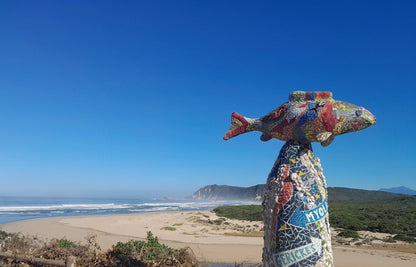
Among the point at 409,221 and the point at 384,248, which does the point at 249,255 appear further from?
the point at 409,221

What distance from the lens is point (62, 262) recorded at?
6.66 meters

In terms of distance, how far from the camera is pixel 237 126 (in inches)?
228

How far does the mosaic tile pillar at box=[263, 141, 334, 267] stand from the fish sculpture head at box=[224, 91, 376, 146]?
0.27 m

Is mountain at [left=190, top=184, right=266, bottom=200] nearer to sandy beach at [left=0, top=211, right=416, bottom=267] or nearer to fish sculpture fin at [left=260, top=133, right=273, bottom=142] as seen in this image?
sandy beach at [left=0, top=211, right=416, bottom=267]

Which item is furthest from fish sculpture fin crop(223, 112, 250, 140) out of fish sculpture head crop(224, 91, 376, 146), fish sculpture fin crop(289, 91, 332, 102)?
fish sculpture fin crop(289, 91, 332, 102)

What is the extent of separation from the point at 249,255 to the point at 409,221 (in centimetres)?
1729

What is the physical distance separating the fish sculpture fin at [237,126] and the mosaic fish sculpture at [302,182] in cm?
62

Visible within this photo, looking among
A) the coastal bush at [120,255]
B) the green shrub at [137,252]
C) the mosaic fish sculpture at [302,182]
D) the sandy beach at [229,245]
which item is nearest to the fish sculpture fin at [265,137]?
the mosaic fish sculpture at [302,182]

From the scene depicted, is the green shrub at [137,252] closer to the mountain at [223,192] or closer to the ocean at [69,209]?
the ocean at [69,209]

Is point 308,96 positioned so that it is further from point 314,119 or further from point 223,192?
point 223,192

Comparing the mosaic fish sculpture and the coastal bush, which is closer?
the mosaic fish sculpture

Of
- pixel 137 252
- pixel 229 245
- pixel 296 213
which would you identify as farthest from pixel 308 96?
pixel 229 245

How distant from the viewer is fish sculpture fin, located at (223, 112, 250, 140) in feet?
18.8

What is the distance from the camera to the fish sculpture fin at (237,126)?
18.8ft
